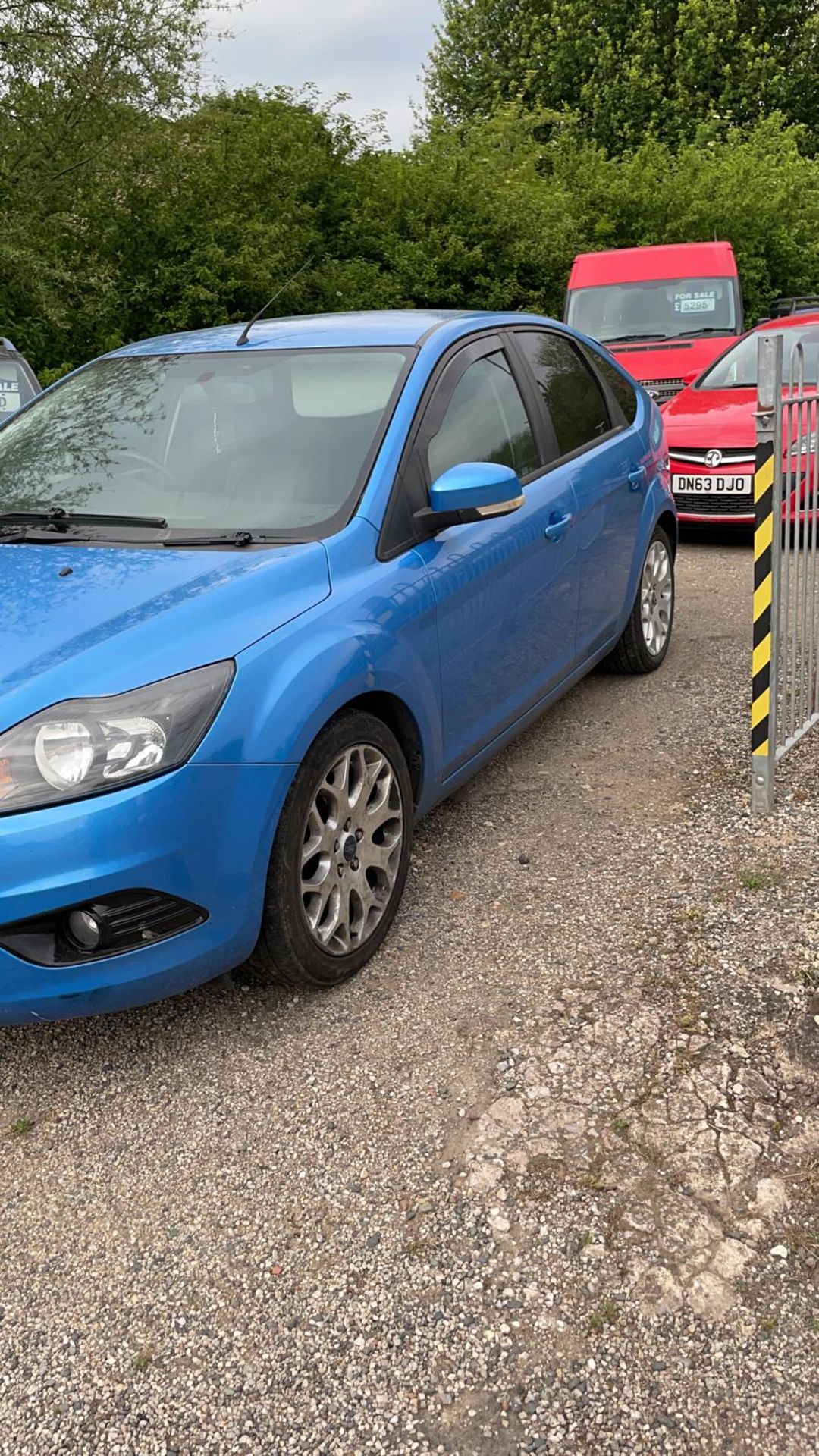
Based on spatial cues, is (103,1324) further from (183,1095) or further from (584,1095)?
(584,1095)

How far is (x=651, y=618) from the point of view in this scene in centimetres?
566

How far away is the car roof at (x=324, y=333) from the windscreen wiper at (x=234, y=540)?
0.97 meters

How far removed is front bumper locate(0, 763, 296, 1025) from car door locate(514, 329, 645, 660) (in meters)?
2.23

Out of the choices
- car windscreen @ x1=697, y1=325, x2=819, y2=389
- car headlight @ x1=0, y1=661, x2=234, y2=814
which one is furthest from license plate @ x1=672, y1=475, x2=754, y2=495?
car headlight @ x1=0, y1=661, x2=234, y2=814

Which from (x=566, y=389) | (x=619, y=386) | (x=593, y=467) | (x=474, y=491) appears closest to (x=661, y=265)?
(x=619, y=386)

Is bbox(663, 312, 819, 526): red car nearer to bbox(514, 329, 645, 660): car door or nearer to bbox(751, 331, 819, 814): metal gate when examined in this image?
bbox(514, 329, 645, 660): car door

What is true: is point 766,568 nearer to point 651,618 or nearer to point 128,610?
point 651,618

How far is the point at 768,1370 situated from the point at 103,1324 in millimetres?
1178

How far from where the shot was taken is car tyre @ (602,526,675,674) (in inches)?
215

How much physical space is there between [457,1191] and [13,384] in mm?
8786

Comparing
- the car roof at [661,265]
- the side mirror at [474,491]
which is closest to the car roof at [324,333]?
the side mirror at [474,491]

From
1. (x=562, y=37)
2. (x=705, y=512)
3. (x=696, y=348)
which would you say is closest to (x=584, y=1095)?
(x=705, y=512)

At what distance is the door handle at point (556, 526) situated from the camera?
4.18m

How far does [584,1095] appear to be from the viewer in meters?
2.70
